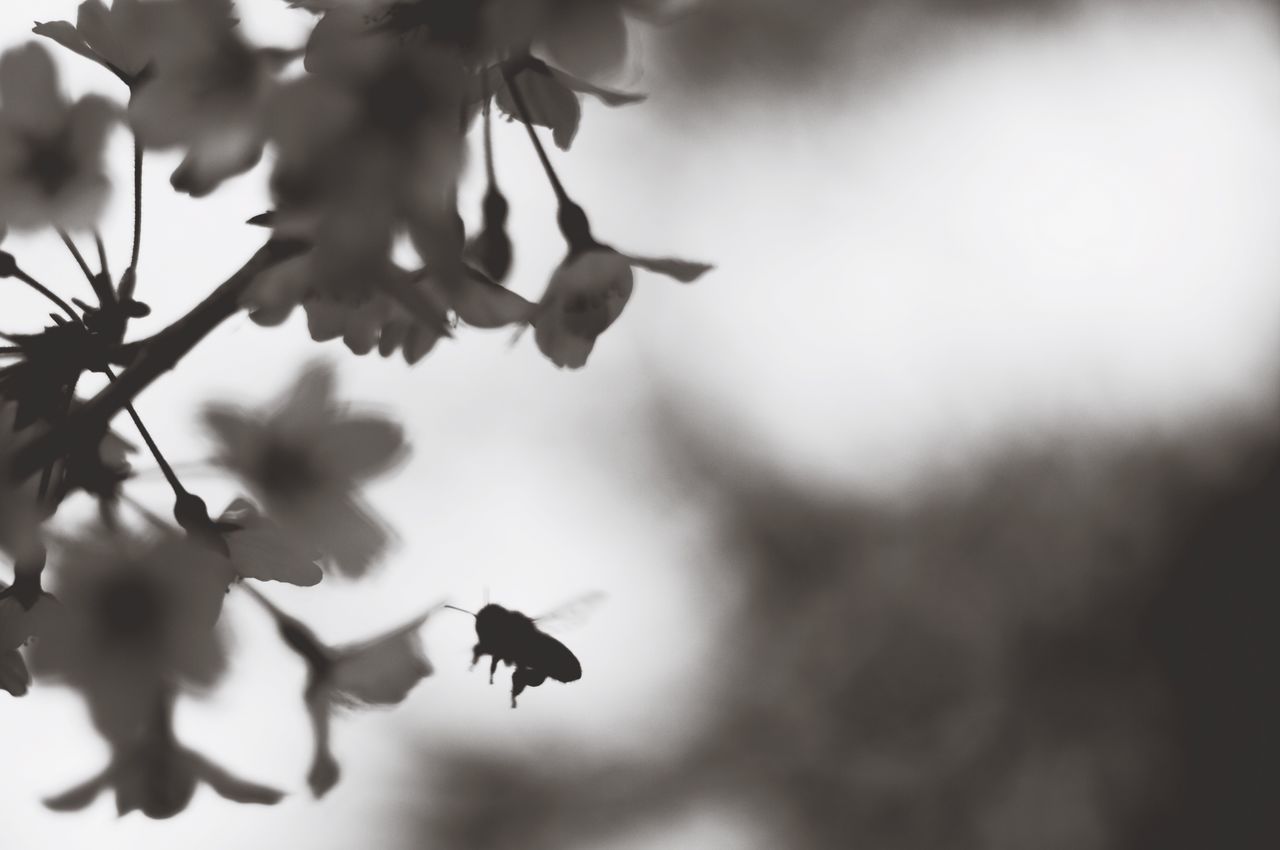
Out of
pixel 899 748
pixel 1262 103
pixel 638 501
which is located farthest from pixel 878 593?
pixel 1262 103

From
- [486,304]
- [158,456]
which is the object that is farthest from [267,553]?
[486,304]

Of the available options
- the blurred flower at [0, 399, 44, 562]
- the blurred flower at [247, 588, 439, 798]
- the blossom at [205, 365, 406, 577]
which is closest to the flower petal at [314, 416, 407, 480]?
the blossom at [205, 365, 406, 577]

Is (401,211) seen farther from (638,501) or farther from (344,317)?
(638,501)

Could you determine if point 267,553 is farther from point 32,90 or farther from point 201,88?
point 32,90

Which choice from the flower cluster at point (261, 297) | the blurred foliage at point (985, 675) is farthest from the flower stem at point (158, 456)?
the blurred foliage at point (985, 675)

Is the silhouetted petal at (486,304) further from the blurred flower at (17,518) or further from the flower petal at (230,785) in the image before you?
the flower petal at (230,785)

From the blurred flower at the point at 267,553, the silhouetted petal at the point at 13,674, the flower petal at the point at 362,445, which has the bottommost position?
the silhouetted petal at the point at 13,674
